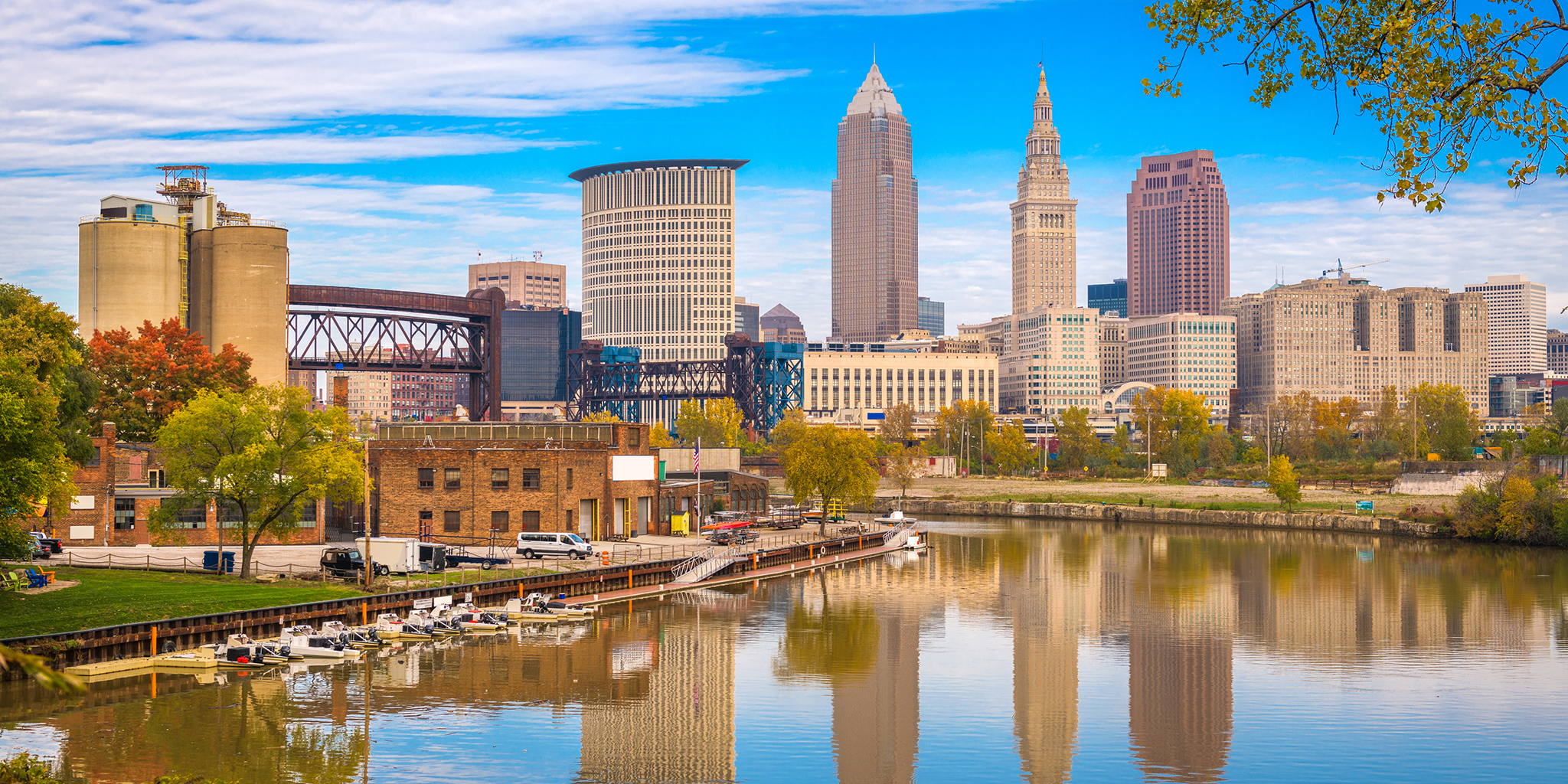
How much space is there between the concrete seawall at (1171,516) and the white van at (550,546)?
71.9 meters

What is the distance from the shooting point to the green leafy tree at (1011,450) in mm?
181625

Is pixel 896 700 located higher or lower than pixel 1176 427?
lower

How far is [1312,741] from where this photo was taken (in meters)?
36.1

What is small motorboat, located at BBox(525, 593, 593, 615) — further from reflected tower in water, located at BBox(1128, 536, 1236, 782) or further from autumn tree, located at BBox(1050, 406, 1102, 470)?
autumn tree, located at BBox(1050, 406, 1102, 470)

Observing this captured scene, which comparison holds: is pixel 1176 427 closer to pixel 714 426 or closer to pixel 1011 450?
pixel 1011 450

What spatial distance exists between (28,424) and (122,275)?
87951 mm

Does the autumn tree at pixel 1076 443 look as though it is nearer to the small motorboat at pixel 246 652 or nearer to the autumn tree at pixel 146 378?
the autumn tree at pixel 146 378

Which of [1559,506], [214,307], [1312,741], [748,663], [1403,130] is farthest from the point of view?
[214,307]

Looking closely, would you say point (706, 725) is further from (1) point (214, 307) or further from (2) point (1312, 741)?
(1) point (214, 307)

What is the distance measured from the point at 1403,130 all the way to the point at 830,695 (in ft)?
102

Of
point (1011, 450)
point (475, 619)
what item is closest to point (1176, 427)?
point (1011, 450)

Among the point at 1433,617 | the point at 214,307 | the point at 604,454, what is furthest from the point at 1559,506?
the point at 214,307

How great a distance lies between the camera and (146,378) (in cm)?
8956

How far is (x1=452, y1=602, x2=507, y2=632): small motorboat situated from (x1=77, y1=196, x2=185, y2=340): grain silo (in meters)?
79.6
